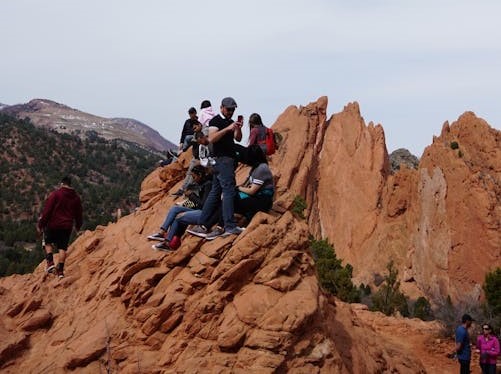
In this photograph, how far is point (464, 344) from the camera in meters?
10.8

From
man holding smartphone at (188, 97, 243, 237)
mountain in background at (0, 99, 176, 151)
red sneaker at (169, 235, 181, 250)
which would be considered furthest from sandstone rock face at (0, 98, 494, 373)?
mountain in background at (0, 99, 176, 151)

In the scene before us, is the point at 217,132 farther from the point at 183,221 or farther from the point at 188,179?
the point at 188,179

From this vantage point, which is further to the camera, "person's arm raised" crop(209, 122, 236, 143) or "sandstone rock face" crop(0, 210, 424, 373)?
"person's arm raised" crop(209, 122, 236, 143)

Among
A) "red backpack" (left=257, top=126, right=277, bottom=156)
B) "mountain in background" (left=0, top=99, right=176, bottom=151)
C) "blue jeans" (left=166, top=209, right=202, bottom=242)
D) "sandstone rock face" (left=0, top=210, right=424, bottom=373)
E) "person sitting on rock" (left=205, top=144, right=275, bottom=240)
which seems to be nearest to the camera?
"sandstone rock face" (left=0, top=210, right=424, bottom=373)

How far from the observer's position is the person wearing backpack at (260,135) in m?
9.08

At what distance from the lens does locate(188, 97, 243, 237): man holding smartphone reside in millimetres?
7805

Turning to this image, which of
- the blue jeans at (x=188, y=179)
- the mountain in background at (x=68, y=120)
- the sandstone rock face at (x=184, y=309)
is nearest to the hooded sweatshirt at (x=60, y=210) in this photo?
Result: the sandstone rock face at (x=184, y=309)

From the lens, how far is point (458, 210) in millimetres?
37688

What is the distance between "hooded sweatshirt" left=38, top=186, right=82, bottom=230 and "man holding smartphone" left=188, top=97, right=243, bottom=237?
2.81m

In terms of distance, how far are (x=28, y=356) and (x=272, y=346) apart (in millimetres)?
3443

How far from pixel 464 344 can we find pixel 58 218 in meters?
7.21

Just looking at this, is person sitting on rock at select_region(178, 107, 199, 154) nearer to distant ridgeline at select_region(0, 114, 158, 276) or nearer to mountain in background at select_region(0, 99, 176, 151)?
distant ridgeline at select_region(0, 114, 158, 276)

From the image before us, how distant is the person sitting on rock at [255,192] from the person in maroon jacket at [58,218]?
2941 millimetres

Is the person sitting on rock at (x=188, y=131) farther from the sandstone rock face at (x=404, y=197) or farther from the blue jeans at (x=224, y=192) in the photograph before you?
the sandstone rock face at (x=404, y=197)
